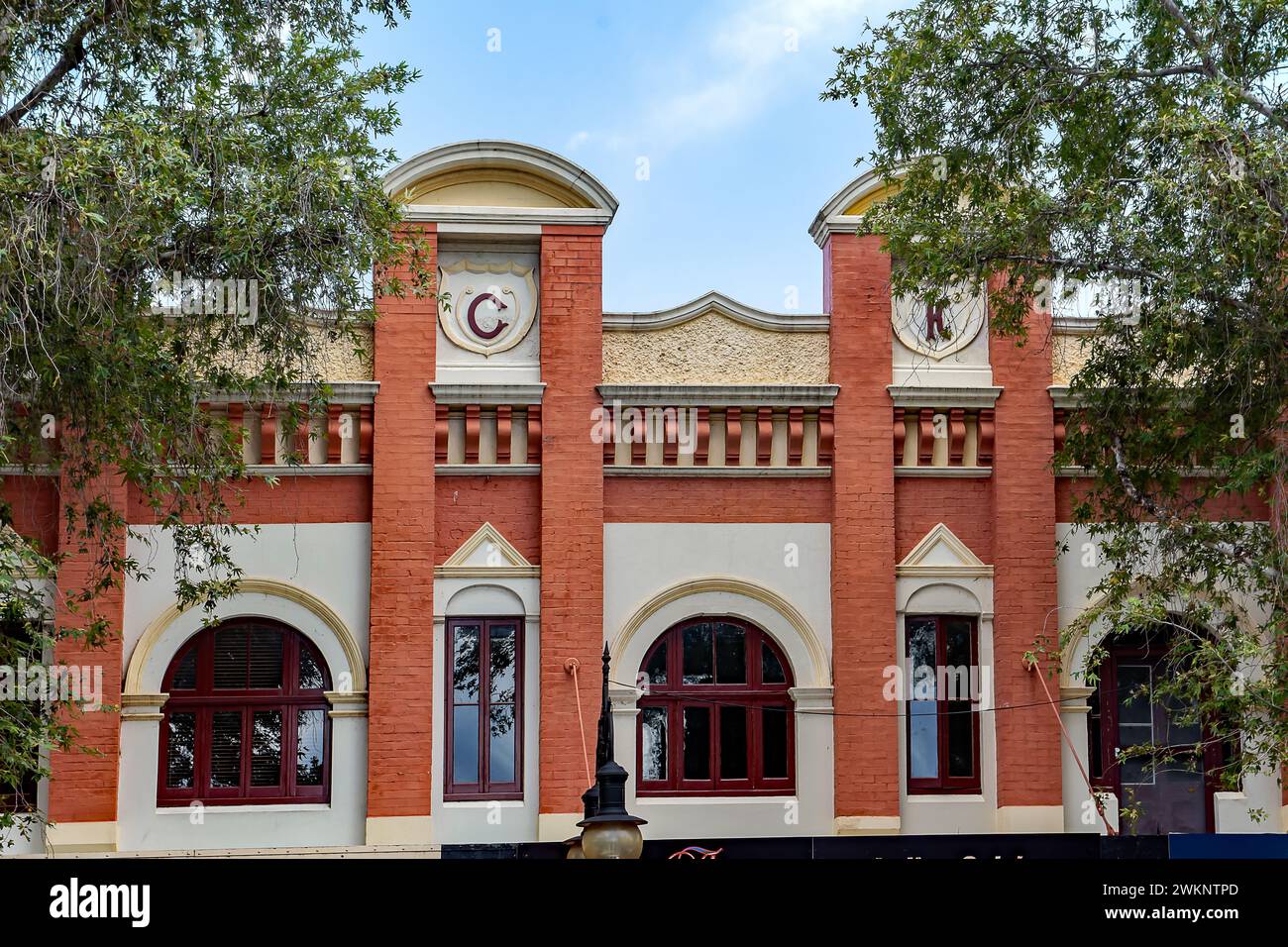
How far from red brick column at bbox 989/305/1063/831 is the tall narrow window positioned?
546 centimetres

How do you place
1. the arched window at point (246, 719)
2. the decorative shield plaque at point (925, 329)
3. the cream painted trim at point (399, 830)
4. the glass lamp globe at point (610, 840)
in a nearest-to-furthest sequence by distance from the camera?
the glass lamp globe at point (610, 840) < the cream painted trim at point (399, 830) < the arched window at point (246, 719) < the decorative shield plaque at point (925, 329)

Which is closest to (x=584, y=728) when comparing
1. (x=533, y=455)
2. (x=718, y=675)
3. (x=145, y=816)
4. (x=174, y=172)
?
(x=718, y=675)

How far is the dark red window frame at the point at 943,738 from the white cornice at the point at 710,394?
113 inches

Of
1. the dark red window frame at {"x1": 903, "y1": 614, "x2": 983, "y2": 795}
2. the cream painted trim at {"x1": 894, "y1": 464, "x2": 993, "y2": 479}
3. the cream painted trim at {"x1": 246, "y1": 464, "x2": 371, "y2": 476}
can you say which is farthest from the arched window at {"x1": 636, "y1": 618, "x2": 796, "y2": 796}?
the cream painted trim at {"x1": 246, "y1": 464, "x2": 371, "y2": 476}

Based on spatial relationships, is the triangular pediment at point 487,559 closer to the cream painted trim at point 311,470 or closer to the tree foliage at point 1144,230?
the cream painted trim at point 311,470

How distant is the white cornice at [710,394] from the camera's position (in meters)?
19.1

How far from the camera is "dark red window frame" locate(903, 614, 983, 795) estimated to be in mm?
18984

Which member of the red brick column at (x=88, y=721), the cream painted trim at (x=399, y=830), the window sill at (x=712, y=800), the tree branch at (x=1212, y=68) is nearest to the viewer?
the tree branch at (x=1212, y=68)

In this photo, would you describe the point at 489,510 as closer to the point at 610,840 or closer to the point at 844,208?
the point at 844,208

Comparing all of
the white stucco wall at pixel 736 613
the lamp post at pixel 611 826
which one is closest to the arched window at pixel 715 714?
the white stucco wall at pixel 736 613

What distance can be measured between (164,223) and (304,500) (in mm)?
5499

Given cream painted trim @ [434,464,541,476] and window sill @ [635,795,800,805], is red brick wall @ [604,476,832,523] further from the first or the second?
window sill @ [635,795,800,805]

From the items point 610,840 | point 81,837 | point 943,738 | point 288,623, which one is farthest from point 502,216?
point 610,840

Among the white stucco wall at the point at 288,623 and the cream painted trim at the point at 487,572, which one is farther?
the cream painted trim at the point at 487,572
